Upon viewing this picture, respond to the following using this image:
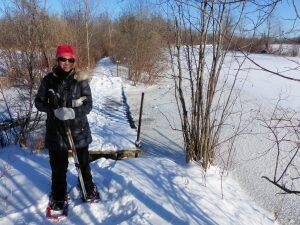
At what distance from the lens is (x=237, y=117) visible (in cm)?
782

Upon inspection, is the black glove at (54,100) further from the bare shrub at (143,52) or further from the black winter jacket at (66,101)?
the bare shrub at (143,52)

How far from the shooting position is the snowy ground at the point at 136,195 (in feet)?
11.0

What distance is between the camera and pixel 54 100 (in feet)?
10.8

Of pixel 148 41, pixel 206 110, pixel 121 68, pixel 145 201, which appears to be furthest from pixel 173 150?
pixel 121 68

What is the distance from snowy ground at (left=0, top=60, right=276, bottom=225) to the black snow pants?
173 mm

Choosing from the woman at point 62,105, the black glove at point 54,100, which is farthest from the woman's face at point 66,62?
the black glove at point 54,100

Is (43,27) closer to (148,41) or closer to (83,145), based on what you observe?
(83,145)

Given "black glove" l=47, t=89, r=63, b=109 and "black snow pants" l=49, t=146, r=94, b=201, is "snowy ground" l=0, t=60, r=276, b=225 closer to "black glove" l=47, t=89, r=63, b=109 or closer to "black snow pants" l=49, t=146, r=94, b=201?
"black snow pants" l=49, t=146, r=94, b=201

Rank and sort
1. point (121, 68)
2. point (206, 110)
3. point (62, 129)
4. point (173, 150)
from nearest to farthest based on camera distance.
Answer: point (62, 129) < point (206, 110) < point (173, 150) < point (121, 68)

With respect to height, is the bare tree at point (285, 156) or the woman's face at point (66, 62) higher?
the woman's face at point (66, 62)

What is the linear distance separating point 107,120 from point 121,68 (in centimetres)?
847

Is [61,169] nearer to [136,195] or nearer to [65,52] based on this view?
[136,195]

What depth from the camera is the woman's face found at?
3.27 metres

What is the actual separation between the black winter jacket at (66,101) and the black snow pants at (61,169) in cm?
10
